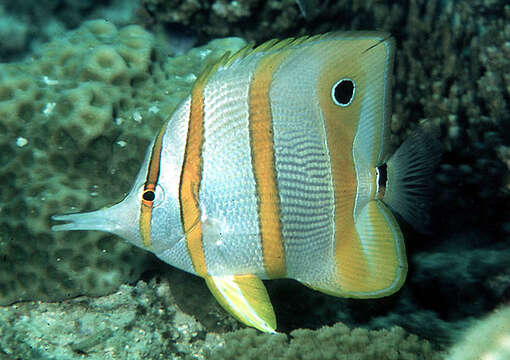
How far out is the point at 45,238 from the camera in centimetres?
243

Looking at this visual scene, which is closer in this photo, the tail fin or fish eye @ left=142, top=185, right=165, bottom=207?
fish eye @ left=142, top=185, right=165, bottom=207

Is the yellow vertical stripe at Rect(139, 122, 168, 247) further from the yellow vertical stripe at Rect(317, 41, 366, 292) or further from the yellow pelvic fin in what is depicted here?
the yellow vertical stripe at Rect(317, 41, 366, 292)

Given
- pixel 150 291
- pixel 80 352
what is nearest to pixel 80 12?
pixel 150 291

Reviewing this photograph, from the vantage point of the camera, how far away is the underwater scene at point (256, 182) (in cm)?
143

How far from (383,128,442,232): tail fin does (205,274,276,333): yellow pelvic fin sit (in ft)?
2.17

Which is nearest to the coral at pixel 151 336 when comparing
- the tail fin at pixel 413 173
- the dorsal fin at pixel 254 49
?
the tail fin at pixel 413 173

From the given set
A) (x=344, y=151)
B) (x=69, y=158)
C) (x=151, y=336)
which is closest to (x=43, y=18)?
(x=69, y=158)

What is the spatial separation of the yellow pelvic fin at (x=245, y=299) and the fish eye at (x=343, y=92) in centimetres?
78

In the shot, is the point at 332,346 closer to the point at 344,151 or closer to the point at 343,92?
the point at 344,151

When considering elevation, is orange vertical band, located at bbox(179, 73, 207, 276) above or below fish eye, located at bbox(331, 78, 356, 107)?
below

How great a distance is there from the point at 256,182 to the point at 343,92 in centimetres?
54

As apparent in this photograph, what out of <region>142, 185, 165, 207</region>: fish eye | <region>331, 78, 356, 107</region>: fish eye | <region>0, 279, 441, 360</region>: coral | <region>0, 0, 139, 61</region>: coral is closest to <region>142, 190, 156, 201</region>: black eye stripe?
<region>142, 185, 165, 207</region>: fish eye

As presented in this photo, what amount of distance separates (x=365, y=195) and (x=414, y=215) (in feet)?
0.72

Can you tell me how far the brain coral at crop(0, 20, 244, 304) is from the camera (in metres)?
2.45
